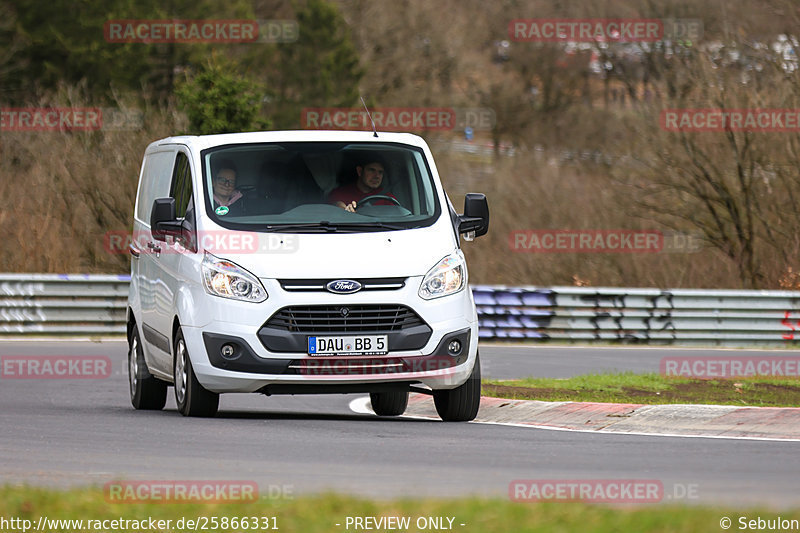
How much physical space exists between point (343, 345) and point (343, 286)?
436 millimetres

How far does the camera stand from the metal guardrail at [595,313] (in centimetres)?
2734

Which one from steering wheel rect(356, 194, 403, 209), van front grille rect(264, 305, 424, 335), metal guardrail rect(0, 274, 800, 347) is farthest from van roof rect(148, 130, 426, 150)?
metal guardrail rect(0, 274, 800, 347)

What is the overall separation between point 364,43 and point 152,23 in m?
12.4

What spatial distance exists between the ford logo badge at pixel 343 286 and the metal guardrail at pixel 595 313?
1589 cm

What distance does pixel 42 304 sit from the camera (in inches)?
1067

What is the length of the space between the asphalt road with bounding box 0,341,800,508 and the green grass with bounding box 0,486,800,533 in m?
0.64

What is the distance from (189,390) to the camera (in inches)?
471

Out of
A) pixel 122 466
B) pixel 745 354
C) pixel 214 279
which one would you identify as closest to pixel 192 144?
pixel 214 279

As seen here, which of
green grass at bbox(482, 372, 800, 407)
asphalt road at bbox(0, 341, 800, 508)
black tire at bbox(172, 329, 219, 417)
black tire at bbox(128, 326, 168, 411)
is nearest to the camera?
asphalt road at bbox(0, 341, 800, 508)

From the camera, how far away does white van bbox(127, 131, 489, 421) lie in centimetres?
1138

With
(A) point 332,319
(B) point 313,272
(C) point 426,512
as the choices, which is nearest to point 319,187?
(B) point 313,272

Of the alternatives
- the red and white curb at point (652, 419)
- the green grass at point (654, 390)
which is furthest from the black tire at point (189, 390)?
the green grass at point (654, 390)

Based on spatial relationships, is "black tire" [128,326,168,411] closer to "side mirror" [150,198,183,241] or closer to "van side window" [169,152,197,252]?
"van side window" [169,152,197,252]

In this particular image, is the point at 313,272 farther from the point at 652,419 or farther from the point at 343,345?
the point at 652,419
